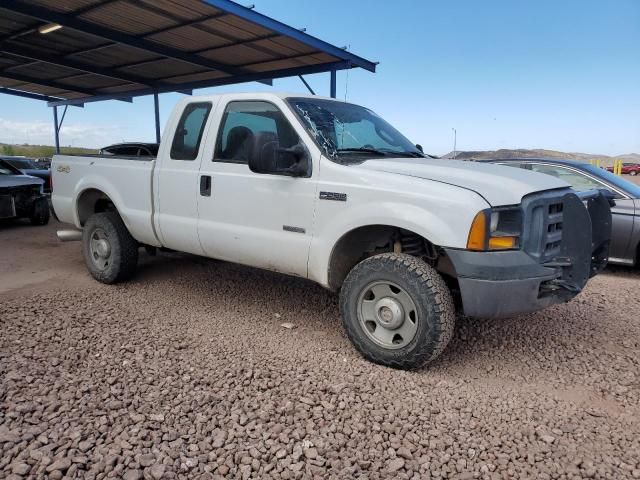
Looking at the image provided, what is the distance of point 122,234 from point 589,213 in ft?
15.1

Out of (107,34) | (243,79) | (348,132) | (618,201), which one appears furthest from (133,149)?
(243,79)

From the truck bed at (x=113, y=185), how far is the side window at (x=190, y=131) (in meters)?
0.38

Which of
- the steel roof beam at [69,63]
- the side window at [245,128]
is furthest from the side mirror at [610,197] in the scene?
the steel roof beam at [69,63]

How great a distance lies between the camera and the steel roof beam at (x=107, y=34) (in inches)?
324

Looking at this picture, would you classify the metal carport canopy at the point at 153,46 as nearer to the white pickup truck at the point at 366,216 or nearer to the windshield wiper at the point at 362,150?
the white pickup truck at the point at 366,216

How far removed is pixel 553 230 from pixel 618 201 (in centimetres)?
369

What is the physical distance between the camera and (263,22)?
8438 mm

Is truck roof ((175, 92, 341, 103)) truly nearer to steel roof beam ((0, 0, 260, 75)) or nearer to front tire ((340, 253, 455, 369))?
front tire ((340, 253, 455, 369))

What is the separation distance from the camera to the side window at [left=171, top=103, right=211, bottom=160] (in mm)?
4609

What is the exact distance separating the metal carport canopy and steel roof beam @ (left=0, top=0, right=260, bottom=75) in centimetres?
2

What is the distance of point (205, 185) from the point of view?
441 centimetres

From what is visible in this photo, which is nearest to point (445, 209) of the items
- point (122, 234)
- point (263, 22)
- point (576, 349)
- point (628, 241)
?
point (576, 349)

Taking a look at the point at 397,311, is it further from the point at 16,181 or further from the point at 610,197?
the point at 16,181

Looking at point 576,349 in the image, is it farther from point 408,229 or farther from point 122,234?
point 122,234
